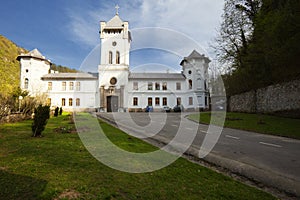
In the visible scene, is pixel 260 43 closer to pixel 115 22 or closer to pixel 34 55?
pixel 115 22

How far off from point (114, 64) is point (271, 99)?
3618cm

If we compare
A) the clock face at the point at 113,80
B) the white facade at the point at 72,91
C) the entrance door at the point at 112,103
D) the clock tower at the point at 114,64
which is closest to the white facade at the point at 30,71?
the white facade at the point at 72,91

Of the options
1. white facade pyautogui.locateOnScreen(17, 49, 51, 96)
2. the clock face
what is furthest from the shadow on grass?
white facade pyautogui.locateOnScreen(17, 49, 51, 96)

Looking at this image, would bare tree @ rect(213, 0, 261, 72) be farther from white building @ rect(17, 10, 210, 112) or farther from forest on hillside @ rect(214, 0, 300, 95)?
white building @ rect(17, 10, 210, 112)

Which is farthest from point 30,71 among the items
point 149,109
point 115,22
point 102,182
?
point 102,182

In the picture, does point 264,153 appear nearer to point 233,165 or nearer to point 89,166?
point 233,165

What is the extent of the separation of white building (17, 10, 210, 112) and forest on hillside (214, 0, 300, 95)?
728 inches

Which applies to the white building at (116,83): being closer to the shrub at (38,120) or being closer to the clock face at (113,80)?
the clock face at (113,80)

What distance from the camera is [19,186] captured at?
3617 millimetres

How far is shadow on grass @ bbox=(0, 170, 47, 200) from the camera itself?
3258 mm

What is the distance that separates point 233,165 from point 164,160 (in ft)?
6.30

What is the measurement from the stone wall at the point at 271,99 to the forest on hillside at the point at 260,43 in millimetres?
866

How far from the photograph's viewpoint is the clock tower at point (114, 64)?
4706cm

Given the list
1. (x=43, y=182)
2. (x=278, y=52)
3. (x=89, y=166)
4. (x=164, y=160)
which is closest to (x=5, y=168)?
(x=43, y=182)
